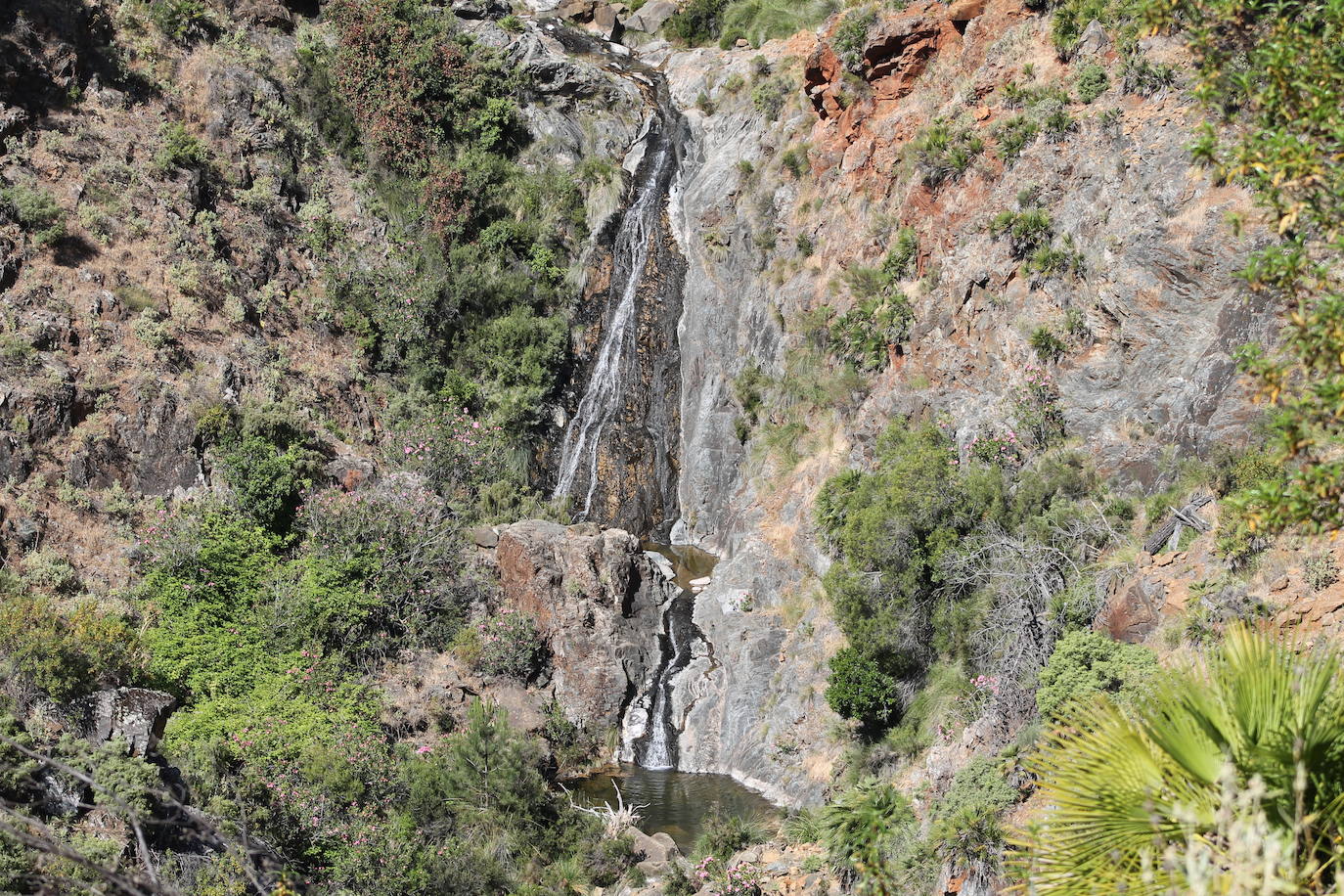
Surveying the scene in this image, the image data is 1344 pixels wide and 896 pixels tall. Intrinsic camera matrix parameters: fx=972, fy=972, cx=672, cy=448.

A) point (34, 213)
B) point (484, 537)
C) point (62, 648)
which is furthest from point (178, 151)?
point (62, 648)

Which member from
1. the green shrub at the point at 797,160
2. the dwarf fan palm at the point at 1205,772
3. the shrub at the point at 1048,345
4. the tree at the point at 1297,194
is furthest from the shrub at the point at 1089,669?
the green shrub at the point at 797,160

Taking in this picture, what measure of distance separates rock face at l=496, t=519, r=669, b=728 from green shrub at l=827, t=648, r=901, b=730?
4.81m

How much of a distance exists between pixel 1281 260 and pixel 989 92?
45.1 feet

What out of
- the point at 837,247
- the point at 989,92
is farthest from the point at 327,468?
the point at 989,92

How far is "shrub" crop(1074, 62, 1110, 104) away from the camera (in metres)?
16.4

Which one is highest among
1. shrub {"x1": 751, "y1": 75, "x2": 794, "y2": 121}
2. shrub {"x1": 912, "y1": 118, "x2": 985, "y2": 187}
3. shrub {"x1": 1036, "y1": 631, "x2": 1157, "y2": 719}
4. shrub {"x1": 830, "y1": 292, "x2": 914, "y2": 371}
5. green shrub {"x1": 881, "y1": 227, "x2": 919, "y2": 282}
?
shrub {"x1": 751, "y1": 75, "x2": 794, "y2": 121}

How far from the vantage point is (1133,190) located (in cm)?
1503

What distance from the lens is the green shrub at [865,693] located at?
14805 mm

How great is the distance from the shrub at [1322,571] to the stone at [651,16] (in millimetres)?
31583

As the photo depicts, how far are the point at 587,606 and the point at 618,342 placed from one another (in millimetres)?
8737

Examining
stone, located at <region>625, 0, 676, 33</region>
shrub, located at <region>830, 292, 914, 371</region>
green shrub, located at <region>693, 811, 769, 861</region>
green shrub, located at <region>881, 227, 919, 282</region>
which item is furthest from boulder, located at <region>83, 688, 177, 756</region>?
stone, located at <region>625, 0, 676, 33</region>

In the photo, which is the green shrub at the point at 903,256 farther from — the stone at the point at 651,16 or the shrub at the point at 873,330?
the stone at the point at 651,16

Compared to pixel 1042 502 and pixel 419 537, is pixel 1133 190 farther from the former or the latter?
pixel 419 537

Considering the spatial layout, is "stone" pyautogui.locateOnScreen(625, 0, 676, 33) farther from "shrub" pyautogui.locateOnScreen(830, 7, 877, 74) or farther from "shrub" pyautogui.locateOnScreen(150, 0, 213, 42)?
"shrub" pyautogui.locateOnScreen(150, 0, 213, 42)
